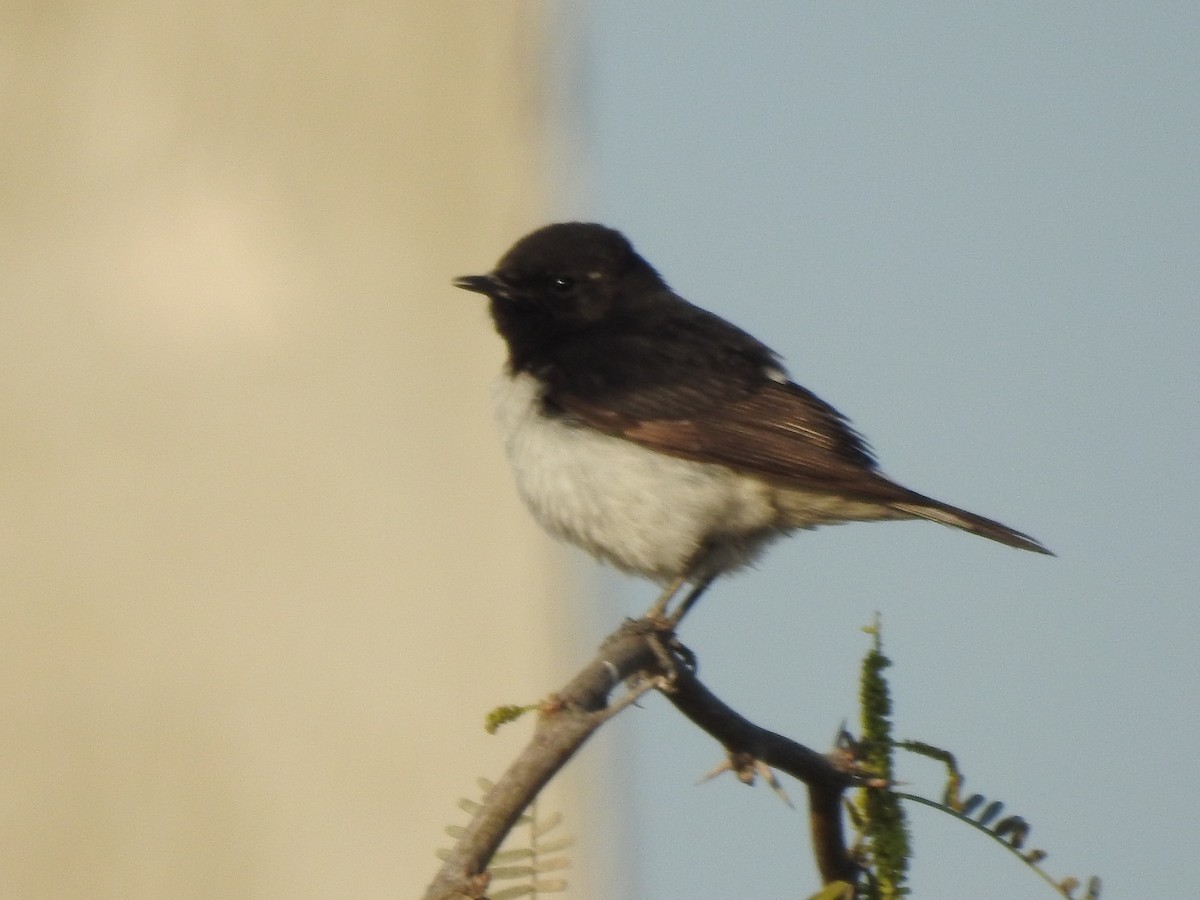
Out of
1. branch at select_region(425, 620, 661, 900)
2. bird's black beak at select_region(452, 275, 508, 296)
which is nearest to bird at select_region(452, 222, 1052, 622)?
bird's black beak at select_region(452, 275, 508, 296)

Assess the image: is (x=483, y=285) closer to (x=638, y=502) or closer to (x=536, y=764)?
(x=638, y=502)

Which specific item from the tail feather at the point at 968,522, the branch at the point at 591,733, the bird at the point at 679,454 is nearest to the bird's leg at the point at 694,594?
the bird at the point at 679,454

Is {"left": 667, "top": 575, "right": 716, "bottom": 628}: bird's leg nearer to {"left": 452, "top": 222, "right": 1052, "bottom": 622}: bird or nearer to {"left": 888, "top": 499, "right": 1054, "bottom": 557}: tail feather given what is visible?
{"left": 452, "top": 222, "right": 1052, "bottom": 622}: bird

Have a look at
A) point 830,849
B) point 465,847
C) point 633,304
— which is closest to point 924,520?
point 633,304

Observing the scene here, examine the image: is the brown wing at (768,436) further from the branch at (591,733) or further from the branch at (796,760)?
the branch at (796,760)

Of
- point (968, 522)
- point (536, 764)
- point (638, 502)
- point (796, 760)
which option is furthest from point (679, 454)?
point (536, 764)

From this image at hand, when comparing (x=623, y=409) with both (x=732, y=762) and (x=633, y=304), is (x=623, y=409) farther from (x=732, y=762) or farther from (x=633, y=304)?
(x=732, y=762)

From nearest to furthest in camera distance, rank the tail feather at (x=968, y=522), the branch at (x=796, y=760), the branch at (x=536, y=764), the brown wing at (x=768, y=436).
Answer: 1. the branch at (x=536, y=764)
2. the branch at (x=796, y=760)
3. the tail feather at (x=968, y=522)
4. the brown wing at (x=768, y=436)
